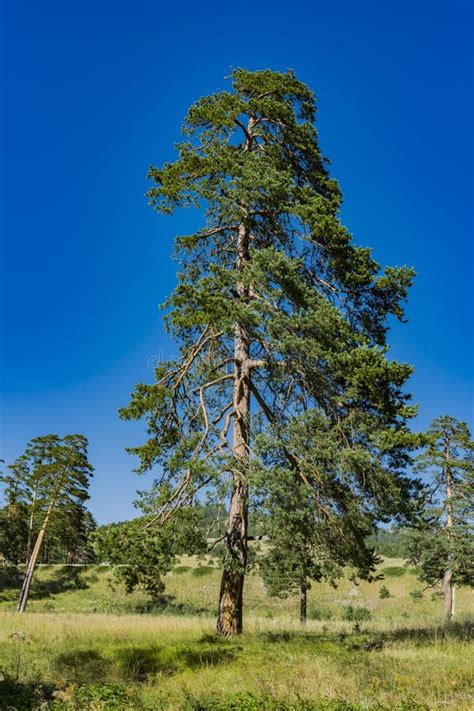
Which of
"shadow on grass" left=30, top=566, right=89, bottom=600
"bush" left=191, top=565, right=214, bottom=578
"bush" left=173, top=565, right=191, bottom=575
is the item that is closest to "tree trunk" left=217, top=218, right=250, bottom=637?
"shadow on grass" left=30, top=566, right=89, bottom=600

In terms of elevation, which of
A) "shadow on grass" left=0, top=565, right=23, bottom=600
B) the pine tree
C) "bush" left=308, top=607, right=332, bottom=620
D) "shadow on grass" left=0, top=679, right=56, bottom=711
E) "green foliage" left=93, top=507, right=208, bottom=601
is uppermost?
the pine tree

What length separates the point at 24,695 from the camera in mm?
6863

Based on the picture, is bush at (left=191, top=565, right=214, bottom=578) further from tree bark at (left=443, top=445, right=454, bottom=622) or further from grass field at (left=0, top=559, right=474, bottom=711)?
grass field at (left=0, top=559, right=474, bottom=711)

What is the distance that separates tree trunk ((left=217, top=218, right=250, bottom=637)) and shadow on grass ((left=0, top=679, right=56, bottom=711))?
14.1 feet

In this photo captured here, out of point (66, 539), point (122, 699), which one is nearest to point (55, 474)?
point (66, 539)

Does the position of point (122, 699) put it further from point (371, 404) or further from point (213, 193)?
point (213, 193)

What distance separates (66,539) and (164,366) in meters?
26.0

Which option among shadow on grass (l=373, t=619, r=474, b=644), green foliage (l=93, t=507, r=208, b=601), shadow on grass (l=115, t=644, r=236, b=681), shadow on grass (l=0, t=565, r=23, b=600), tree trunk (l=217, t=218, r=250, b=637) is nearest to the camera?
shadow on grass (l=115, t=644, r=236, b=681)

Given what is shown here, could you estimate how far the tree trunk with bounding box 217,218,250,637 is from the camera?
11.2 meters

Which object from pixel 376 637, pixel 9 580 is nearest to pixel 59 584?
pixel 9 580

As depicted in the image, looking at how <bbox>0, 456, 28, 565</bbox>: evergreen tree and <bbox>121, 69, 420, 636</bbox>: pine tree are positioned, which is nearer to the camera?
<bbox>121, 69, 420, 636</bbox>: pine tree

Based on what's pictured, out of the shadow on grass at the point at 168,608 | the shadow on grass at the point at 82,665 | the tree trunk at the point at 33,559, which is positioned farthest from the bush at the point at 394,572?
the shadow on grass at the point at 82,665

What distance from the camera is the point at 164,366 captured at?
1328 centimetres

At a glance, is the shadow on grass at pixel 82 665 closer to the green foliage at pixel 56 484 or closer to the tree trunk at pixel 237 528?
the tree trunk at pixel 237 528
